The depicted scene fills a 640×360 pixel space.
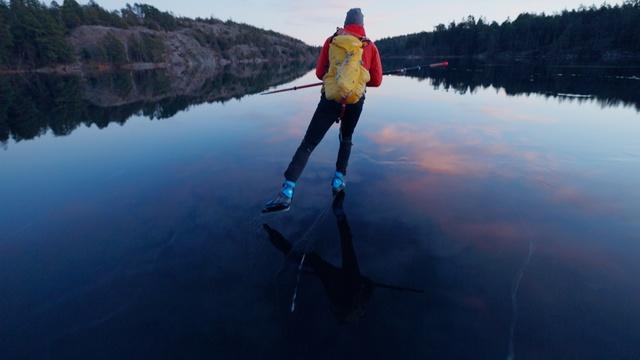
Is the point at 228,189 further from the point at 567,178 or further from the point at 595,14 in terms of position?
the point at 595,14

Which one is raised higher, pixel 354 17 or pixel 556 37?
pixel 556 37

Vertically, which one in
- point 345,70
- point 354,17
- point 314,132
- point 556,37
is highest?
point 556,37

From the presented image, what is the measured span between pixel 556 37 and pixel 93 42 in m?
144

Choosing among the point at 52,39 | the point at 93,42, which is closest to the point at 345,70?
the point at 52,39

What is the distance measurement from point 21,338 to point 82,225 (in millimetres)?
2157

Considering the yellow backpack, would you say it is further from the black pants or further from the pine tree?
the pine tree

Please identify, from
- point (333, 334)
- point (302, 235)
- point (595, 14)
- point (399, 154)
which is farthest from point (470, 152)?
point (595, 14)

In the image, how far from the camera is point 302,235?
4.34 metres

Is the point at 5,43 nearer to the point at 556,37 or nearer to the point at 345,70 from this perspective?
the point at 345,70

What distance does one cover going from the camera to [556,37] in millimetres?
109875

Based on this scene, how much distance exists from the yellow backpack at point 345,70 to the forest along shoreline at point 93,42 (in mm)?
66041

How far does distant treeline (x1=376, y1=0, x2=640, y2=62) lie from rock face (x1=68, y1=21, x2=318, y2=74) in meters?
95.3

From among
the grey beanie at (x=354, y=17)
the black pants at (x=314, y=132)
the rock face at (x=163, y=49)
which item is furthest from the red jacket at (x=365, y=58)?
the rock face at (x=163, y=49)

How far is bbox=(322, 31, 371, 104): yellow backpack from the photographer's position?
4867 mm
